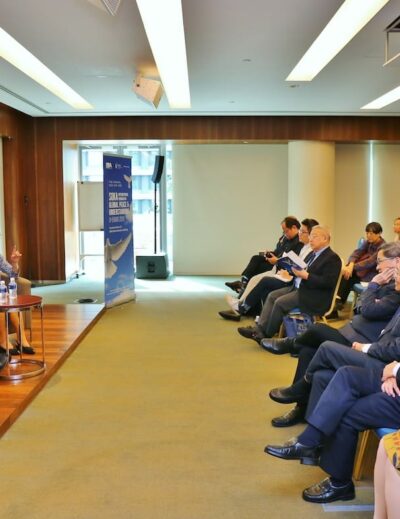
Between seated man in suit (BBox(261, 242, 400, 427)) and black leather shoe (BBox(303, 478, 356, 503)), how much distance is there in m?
0.94

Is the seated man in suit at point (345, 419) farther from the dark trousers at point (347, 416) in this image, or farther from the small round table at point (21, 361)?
the small round table at point (21, 361)

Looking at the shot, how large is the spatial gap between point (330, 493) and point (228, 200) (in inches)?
350

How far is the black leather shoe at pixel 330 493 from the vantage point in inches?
110

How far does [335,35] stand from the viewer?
5191 millimetres

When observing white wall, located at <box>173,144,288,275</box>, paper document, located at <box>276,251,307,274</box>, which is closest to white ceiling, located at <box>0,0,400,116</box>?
paper document, located at <box>276,251,307,274</box>

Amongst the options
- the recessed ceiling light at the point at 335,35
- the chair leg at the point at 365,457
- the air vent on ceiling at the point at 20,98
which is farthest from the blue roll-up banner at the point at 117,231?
the chair leg at the point at 365,457

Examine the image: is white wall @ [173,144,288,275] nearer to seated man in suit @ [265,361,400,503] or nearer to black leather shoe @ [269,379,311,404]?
black leather shoe @ [269,379,311,404]

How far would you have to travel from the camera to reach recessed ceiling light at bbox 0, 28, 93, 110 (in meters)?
5.67

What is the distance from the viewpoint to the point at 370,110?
931cm

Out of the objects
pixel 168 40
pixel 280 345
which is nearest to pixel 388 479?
pixel 280 345

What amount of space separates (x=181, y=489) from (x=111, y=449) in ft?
2.21

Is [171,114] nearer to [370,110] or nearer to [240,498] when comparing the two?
[370,110]

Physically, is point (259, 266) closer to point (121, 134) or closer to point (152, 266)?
point (152, 266)

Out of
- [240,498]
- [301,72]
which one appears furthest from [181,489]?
[301,72]
